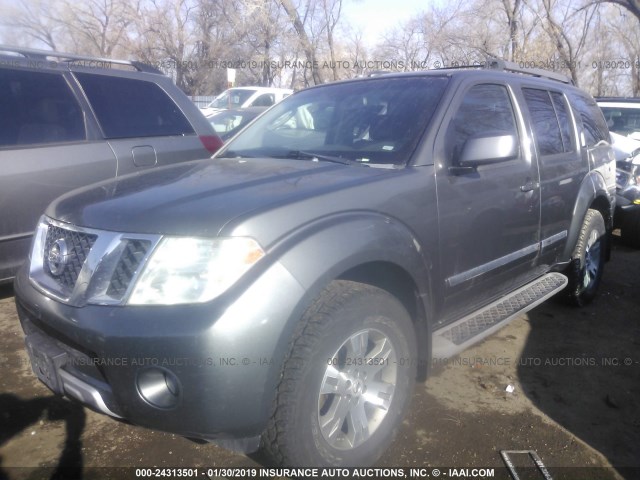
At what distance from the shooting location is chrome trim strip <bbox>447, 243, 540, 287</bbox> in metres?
2.93

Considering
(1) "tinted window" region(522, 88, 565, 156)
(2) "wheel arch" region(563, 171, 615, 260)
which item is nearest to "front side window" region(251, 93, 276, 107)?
(2) "wheel arch" region(563, 171, 615, 260)

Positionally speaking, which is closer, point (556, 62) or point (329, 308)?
point (329, 308)

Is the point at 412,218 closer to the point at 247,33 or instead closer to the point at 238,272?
the point at 238,272

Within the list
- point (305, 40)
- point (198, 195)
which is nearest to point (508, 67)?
point (198, 195)

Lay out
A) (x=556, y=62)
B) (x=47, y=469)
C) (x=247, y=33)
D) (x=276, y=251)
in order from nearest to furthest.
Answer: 1. (x=276, y=251)
2. (x=47, y=469)
3. (x=556, y=62)
4. (x=247, y=33)

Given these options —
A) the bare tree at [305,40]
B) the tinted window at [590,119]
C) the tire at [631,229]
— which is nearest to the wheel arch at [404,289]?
the tinted window at [590,119]

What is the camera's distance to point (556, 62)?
61.8ft

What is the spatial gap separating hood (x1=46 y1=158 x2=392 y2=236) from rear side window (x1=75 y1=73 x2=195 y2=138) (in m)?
1.69

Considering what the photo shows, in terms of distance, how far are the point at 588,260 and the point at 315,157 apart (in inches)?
118

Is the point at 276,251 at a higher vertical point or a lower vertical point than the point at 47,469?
higher

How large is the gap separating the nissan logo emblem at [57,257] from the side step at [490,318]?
1.81 m

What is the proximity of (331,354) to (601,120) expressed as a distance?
4256 mm

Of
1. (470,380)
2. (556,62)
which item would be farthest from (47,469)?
(556,62)

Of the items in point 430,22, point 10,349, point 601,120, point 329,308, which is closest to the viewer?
point 329,308
